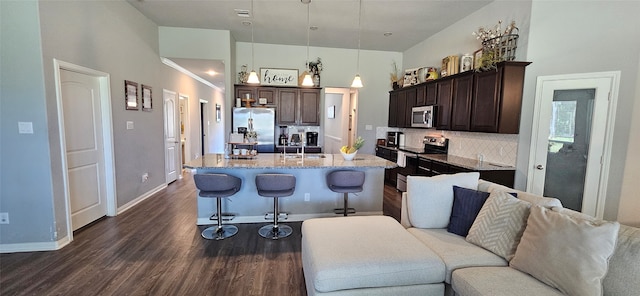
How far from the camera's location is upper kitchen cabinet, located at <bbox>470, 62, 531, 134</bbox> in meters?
3.22

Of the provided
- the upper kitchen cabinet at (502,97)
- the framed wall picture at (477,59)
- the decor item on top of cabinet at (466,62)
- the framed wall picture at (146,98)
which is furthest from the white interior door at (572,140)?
the framed wall picture at (146,98)

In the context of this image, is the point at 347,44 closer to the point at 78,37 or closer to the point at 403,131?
the point at 403,131

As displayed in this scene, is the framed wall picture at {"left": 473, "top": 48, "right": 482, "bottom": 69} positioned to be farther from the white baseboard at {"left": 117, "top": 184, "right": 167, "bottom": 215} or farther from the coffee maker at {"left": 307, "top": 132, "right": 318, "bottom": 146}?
the white baseboard at {"left": 117, "top": 184, "right": 167, "bottom": 215}

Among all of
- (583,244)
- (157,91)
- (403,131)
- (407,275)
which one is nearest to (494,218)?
(583,244)

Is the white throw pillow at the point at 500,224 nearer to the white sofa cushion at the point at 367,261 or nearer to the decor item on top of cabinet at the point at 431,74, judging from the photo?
the white sofa cushion at the point at 367,261

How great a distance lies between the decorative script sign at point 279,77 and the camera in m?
5.71

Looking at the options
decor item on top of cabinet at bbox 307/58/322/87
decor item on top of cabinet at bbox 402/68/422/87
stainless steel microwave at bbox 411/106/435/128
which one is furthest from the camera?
decor item on top of cabinet at bbox 307/58/322/87

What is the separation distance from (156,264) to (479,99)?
4210mm

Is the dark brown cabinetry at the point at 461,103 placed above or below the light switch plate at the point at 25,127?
above

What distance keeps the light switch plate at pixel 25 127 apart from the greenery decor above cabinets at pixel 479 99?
16.6ft

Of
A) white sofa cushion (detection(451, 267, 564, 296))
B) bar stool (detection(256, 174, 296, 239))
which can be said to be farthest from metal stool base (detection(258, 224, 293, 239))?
white sofa cushion (detection(451, 267, 564, 296))

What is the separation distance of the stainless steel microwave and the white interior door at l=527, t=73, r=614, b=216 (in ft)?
5.26

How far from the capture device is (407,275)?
1788 mm

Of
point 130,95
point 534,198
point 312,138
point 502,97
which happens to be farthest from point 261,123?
point 534,198
